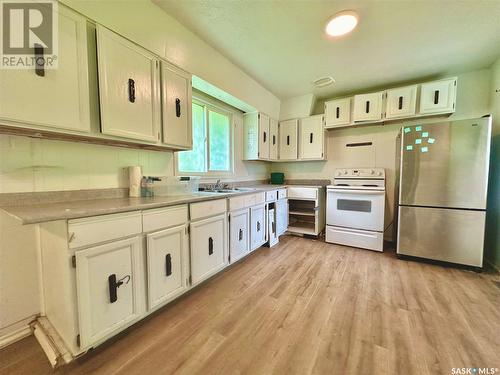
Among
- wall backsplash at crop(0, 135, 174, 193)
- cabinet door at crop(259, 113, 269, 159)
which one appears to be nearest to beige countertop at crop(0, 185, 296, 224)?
wall backsplash at crop(0, 135, 174, 193)

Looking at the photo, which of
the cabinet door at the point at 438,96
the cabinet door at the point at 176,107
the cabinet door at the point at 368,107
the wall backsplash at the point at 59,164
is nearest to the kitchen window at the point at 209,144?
the cabinet door at the point at 176,107

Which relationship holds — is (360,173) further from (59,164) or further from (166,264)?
(59,164)

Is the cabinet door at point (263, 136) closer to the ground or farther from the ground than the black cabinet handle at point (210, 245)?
farther from the ground

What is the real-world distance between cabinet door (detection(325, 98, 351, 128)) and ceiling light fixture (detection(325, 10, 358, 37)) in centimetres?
145

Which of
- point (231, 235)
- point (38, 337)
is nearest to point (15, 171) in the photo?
point (38, 337)

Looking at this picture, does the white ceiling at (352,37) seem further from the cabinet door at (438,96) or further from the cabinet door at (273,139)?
the cabinet door at (273,139)

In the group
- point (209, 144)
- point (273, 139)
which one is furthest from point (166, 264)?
point (273, 139)

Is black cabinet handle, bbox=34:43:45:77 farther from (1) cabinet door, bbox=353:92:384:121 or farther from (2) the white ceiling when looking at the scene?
(1) cabinet door, bbox=353:92:384:121

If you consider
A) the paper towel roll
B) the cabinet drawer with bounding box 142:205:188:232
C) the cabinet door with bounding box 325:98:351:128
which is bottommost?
the cabinet drawer with bounding box 142:205:188:232

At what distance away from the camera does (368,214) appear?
299 cm

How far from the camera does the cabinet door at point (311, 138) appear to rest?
3580 millimetres

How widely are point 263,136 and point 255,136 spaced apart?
6.8 inches

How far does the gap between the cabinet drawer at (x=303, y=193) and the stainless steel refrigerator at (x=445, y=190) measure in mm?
1186

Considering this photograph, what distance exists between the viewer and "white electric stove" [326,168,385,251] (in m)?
2.94
